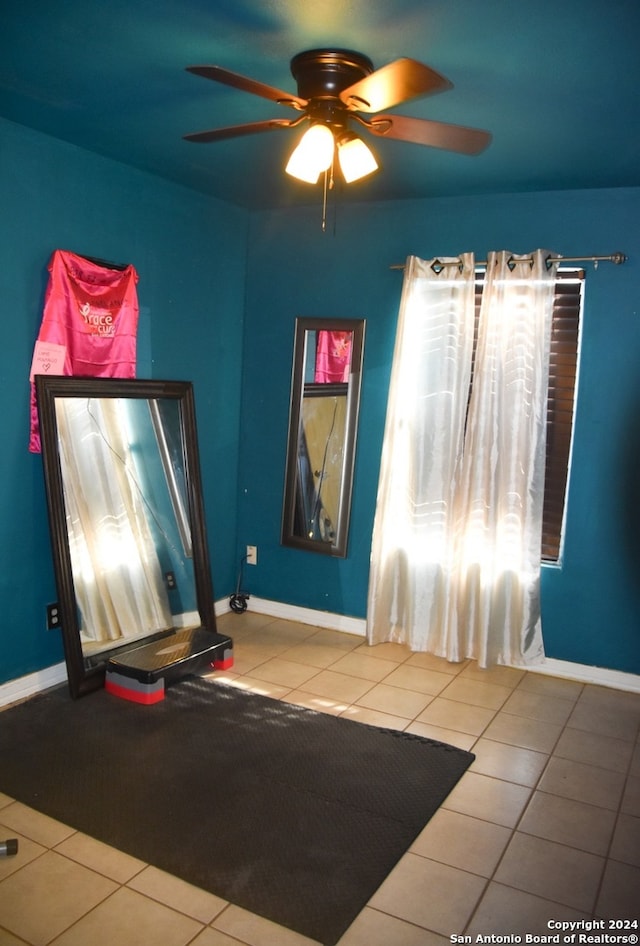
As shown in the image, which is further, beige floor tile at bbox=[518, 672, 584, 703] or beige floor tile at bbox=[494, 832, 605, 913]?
beige floor tile at bbox=[518, 672, 584, 703]

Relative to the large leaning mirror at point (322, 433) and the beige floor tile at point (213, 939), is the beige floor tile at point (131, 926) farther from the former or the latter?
the large leaning mirror at point (322, 433)

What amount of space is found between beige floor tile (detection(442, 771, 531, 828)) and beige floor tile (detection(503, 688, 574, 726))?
62 centimetres

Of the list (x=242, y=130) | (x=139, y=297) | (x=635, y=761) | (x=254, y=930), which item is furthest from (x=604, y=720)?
(x=139, y=297)

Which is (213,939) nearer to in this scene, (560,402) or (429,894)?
(429,894)

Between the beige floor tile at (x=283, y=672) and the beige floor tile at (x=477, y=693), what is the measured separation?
0.68 m

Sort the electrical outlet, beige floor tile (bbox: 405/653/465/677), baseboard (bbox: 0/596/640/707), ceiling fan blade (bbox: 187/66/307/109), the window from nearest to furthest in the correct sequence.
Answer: ceiling fan blade (bbox: 187/66/307/109) < baseboard (bbox: 0/596/640/707) < the electrical outlet < the window < beige floor tile (bbox: 405/653/465/677)

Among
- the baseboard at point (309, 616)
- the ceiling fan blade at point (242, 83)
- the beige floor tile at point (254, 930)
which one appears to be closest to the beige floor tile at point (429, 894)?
the beige floor tile at point (254, 930)

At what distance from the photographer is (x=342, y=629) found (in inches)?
171

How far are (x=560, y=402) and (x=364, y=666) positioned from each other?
1663 mm

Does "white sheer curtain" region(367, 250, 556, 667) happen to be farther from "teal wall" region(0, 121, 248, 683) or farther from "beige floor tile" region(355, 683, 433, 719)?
"teal wall" region(0, 121, 248, 683)

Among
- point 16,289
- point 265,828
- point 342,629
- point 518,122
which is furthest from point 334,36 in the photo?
point 342,629

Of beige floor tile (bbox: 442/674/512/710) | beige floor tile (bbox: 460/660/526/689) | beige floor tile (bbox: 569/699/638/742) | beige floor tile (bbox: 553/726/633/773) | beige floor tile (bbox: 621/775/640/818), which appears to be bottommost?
beige floor tile (bbox: 621/775/640/818)

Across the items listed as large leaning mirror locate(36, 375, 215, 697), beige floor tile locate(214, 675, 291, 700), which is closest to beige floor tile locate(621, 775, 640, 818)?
beige floor tile locate(214, 675, 291, 700)

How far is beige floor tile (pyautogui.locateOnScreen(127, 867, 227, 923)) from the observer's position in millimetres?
2055
